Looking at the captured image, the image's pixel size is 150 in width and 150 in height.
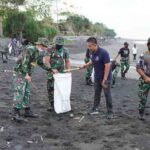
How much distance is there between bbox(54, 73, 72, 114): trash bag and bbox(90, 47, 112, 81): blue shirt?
2.09 ft

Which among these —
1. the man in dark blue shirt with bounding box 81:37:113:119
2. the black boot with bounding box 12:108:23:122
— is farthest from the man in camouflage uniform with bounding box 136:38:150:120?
the black boot with bounding box 12:108:23:122

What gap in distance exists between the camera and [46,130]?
8.81 m

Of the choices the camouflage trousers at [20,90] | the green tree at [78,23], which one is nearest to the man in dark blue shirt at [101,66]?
the camouflage trousers at [20,90]

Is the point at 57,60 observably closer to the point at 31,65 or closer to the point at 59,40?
the point at 59,40

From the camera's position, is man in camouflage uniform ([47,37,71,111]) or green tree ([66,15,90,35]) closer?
man in camouflage uniform ([47,37,71,111])

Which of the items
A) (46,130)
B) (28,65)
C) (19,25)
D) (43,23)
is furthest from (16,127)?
(43,23)

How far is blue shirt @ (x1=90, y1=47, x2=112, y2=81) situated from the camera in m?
9.79

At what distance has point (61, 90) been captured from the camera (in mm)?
10156

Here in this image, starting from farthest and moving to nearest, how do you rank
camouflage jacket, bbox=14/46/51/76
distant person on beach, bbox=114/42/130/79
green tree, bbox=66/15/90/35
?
green tree, bbox=66/15/90/35 < distant person on beach, bbox=114/42/130/79 < camouflage jacket, bbox=14/46/51/76

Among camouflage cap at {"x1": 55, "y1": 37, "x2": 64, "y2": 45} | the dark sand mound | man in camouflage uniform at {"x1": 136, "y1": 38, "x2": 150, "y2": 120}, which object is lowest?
the dark sand mound

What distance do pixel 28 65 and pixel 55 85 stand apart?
1070 millimetres

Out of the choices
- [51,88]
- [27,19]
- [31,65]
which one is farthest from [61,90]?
[27,19]

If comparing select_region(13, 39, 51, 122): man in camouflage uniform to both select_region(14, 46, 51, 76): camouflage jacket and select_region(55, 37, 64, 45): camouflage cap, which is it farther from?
select_region(55, 37, 64, 45): camouflage cap

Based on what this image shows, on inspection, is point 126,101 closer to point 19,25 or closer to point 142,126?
point 142,126
